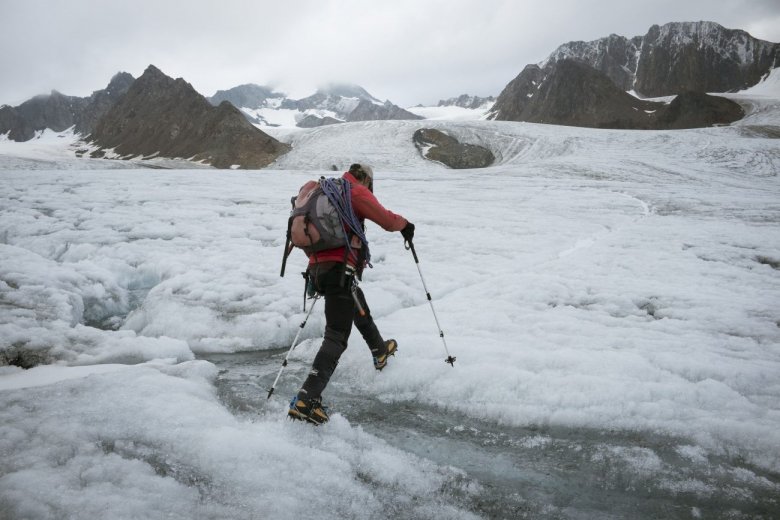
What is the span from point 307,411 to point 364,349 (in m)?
1.51

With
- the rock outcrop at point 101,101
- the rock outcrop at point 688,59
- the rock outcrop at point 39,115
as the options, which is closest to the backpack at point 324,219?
the rock outcrop at point 688,59

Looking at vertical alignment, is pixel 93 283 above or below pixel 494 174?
below

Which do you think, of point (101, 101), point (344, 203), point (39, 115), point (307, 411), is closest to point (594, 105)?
point (344, 203)

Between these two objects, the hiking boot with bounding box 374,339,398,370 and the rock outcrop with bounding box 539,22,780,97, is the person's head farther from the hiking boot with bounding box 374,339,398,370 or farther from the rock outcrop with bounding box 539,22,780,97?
the rock outcrop with bounding box 539,22,780,97

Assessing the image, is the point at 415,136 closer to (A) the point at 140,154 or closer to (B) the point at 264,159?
(B) the point at 264,159

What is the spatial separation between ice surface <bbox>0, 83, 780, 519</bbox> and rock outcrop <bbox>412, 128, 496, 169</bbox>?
82.3 feet

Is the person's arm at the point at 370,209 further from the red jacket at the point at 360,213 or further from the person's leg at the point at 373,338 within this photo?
the person's leg at the point at 373,338

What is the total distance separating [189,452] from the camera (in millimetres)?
2955

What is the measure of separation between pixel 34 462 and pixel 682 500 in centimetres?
413

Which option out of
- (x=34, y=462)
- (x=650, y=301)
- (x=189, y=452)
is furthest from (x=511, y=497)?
(x=650, y=301)

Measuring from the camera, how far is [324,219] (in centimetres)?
355

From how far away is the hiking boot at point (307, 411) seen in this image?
3363 mm

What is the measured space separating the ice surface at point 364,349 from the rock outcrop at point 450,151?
2508cm

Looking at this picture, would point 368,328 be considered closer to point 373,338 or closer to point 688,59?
point 373,338
